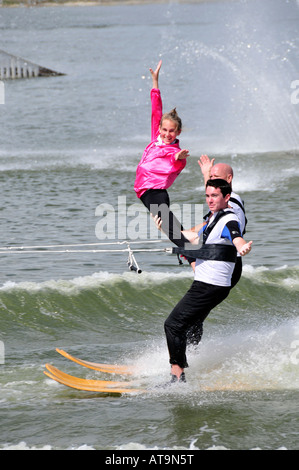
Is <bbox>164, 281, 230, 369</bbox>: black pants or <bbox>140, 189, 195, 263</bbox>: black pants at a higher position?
<bbox>140, 189, 195, 263</bbox>: black pants

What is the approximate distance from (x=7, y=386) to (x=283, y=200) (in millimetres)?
10766

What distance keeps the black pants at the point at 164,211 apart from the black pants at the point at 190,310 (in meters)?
0.85

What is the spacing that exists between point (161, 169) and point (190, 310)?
1.56 m

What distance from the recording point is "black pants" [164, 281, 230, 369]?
7.36m

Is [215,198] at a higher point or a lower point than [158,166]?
lower

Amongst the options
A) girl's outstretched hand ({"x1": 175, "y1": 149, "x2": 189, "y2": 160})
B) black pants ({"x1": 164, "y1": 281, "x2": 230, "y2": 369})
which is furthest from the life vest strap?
girl's outstretched hand ({"x1": 175, "y1": 149, "x2": 189, "y2": 160})

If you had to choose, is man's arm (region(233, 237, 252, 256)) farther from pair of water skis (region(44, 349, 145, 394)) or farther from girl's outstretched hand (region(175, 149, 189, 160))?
pair of water skis (region(44, 349, 145, 394))

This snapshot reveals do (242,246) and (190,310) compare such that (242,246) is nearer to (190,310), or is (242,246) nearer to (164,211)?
(190,310)

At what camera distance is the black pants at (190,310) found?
7.36 m

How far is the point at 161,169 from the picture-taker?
820cm

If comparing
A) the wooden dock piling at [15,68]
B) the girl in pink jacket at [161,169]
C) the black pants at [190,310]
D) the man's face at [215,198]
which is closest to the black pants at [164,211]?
→ the girl in pink jacket at [161,169]

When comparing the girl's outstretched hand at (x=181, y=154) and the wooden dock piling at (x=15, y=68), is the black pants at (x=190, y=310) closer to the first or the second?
the girl's outstretched hand at (x=181, y=154)

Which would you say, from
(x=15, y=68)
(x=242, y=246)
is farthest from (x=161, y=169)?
(x=15, y=68)

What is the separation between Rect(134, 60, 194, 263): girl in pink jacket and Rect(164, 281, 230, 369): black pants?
87 centimetres
